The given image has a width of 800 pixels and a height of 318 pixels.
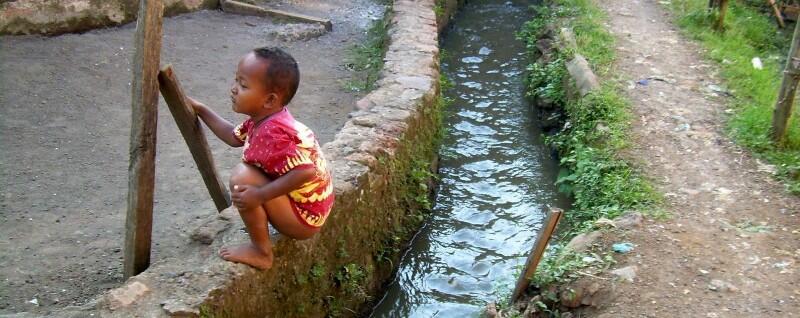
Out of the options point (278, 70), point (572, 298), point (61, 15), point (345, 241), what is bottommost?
point (572, 298)

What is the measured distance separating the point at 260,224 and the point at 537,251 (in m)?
1.80

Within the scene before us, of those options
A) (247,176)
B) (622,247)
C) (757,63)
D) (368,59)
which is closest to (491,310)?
(622,247)

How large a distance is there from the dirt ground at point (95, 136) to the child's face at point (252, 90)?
1.17 metres

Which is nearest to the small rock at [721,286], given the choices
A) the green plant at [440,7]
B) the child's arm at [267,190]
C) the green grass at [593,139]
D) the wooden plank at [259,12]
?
the green grass at [593,139]

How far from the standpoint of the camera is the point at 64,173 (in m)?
4.79

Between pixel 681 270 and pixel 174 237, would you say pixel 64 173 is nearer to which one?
pixel 174 237

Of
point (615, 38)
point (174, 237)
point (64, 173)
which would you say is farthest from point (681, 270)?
point (615, 38)

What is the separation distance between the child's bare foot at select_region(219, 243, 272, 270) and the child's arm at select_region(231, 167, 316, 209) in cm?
34

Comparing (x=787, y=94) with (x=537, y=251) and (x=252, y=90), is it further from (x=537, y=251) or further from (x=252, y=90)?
(x=252, y=90)

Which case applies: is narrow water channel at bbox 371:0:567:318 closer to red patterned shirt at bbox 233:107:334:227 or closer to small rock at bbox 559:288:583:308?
small rock at bbox 559:288:583:308

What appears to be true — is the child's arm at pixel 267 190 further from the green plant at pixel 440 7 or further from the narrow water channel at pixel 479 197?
the green plant at pixel 440 7

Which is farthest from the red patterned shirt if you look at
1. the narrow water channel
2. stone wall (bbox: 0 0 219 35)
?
stone wall (bbox: 0 0 219 35)

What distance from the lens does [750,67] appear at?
7.83 metres

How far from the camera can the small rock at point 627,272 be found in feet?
14.4
